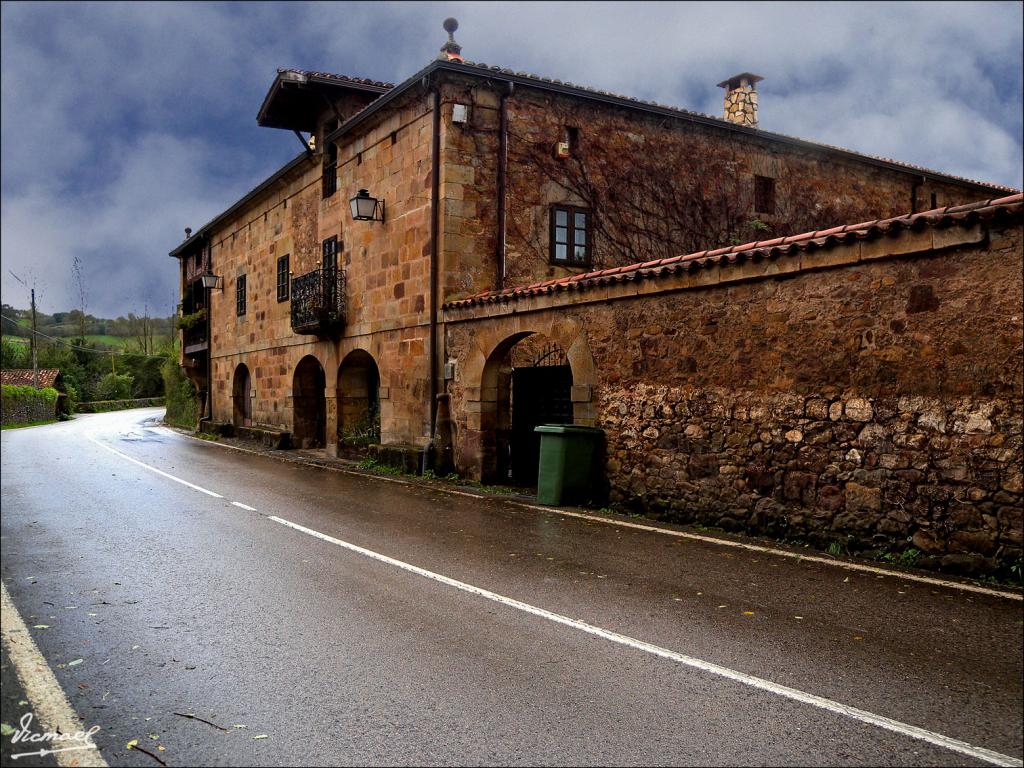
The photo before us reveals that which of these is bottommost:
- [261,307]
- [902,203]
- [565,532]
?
[565,532]

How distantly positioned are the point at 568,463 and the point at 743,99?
43.6 ft

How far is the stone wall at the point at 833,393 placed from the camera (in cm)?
655

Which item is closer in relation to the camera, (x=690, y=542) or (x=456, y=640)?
(x=456, y=640)

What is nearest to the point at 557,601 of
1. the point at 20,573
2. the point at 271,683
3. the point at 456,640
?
the point at 456,640

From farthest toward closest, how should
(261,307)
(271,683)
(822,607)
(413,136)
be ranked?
(261,307), (413,136), (822,607), (271,683)

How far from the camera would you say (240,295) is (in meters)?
27.1

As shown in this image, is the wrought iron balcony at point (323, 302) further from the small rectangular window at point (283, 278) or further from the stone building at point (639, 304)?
the small rectangular window at point (283, 278)

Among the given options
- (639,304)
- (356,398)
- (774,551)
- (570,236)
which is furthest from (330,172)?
(774,551)

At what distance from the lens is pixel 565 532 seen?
8.58 metres

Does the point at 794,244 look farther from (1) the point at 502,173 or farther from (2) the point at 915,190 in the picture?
(2) the point at 915,190

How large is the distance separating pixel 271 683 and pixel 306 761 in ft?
3.03

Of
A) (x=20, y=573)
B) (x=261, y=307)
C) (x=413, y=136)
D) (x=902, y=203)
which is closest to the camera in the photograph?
(x=20, y=573)

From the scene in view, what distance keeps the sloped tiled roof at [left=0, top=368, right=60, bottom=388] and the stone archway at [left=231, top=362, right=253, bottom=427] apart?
78.6 ft

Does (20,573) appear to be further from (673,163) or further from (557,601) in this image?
(673,163)
